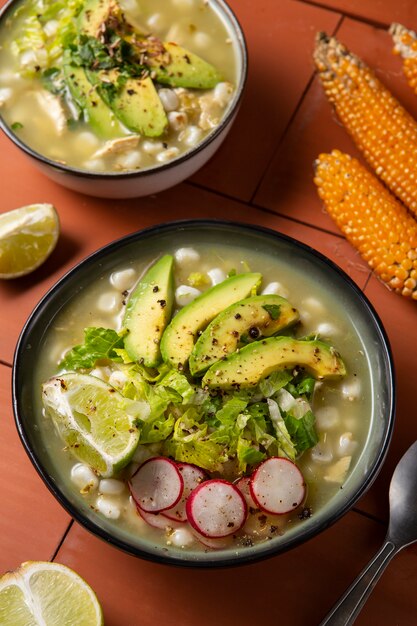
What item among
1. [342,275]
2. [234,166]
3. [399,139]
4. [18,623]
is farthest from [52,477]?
[399,139]

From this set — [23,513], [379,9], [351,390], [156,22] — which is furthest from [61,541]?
[379,9]

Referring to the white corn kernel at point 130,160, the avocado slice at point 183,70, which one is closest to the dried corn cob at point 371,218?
the avocado slice at point 183,70

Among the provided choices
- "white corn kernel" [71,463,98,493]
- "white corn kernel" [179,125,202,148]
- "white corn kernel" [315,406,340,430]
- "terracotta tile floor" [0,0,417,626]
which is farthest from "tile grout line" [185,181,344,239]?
"white corn kernel" [71,463,98,493]

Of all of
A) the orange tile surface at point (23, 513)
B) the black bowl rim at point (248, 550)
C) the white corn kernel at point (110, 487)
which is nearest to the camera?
the black bowl rim at point (248, 550)

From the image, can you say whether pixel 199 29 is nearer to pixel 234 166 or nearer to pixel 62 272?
pixel 234 166

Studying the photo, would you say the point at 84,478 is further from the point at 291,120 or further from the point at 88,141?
the point at 291,120

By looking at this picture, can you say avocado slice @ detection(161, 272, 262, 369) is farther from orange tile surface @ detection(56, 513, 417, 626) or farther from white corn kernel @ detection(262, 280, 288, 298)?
orange tile surface @ detection(56, 513, 417, 626)

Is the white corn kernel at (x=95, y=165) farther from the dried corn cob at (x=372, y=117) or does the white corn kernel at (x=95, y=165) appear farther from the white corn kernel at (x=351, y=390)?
the white corn kernel at (x=351, y=390)
